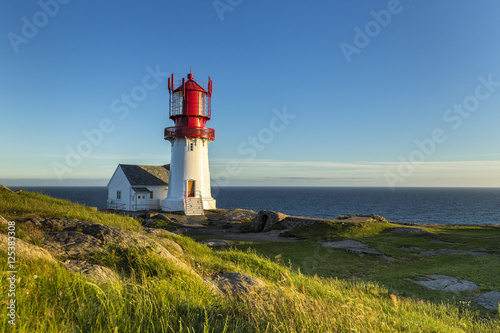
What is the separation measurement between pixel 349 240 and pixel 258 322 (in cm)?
1741

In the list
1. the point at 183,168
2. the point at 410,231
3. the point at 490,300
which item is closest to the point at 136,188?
the point at 183,168

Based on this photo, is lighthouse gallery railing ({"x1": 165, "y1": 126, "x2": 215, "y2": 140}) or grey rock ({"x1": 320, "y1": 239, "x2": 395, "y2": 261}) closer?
grey rock ({"x1": 320, "y1": 239, "x2": 395, "y2": 261})

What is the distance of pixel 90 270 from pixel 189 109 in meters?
36.8

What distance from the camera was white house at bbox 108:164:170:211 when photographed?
4478 centimetres

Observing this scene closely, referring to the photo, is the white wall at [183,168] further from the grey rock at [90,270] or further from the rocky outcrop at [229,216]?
the grey rock at [90,270]

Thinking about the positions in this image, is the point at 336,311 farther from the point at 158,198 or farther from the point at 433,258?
the point at 158,198

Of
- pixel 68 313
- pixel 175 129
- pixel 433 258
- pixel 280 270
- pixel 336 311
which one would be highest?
pixel 175 129

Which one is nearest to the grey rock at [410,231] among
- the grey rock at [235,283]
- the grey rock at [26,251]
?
the grey rock at [235,283]


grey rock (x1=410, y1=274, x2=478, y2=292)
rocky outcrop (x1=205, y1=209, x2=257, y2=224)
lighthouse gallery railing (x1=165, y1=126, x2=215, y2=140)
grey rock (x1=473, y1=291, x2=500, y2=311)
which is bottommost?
rocky outcrop (x1=205, y1=209, x2=257, y2=224)

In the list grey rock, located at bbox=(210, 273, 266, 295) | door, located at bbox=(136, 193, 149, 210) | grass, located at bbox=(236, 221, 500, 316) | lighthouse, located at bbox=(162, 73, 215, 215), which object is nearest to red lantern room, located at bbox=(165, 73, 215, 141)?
lighthouse, located at bbox=(162, 73, 215, 215)

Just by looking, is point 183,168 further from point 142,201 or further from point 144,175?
point 144,175

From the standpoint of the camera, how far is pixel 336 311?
13.6 feet

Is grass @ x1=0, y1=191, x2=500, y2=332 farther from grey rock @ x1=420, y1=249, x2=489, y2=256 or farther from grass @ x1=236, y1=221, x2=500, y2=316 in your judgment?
grey rock @ x1=420, y1=249, x2=489, y2=256

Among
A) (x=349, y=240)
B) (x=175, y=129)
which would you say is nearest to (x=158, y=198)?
(x=175, y=129)
